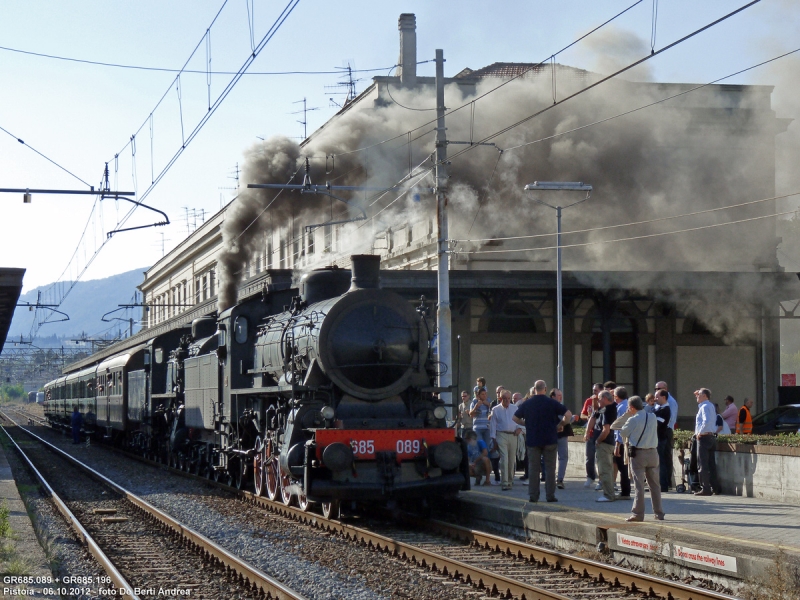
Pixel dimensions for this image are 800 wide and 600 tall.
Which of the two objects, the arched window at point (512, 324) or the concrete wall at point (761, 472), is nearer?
the concrete wall at point (761, 472)

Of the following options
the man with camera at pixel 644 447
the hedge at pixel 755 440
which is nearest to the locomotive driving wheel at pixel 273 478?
the man with camera at pixel 644 447

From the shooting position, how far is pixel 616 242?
30188 mm

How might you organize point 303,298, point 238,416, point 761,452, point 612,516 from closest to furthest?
point 612,516, point 761,452, point 303,298, point 238,416

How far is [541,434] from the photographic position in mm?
11883

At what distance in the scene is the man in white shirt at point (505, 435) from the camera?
1401 centimetres

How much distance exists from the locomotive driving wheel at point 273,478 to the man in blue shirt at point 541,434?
345cm

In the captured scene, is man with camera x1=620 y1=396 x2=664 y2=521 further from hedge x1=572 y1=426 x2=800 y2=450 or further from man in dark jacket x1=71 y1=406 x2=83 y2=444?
man in dark jacket x1=71 y1=406 x2=83 y2=444

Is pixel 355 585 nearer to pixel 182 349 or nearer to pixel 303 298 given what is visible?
pixel 303 298

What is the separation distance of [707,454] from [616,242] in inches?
694

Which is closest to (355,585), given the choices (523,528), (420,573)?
(420,573)

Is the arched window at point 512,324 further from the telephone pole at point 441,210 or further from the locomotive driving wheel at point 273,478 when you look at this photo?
the locomotive driving wheel at point 273,478

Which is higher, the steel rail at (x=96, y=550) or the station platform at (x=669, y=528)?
the station platform at (x=669, y=528)

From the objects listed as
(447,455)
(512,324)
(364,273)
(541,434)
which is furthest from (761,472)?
(512,324)

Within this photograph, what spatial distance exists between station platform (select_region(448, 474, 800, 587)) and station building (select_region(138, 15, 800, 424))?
49.5 ft
